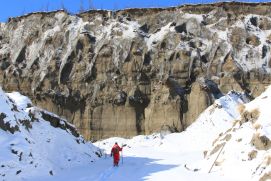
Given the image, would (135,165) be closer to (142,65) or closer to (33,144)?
(33,144)

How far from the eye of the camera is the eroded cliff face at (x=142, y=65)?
5262 centimetres

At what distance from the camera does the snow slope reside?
16719mm

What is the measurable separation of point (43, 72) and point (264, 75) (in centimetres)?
2428

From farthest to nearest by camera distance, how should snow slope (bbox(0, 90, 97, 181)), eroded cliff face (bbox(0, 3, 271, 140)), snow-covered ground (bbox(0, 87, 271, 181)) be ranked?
eroded cliff face (bbox(0, 3, 271, 140))
snow slope (bbox(0, 90, 97, 181))
snow-covered ground (bbox(0, 87, 271, 181))

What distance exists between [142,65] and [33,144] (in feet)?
122

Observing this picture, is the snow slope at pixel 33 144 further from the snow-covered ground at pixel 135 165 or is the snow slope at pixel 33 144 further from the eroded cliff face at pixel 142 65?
the eroded cliff face at pixel 142 65

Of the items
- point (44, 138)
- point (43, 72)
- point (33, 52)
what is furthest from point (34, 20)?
point (44, 138)

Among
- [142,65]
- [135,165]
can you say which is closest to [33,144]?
[135,165]

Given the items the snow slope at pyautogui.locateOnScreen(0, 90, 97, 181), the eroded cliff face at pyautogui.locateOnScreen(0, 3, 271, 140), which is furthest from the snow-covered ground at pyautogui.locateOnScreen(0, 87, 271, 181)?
the eroded cliff face at pyautogui.locateOnScreen(0, 3, 271, 140)

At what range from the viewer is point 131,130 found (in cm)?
5278

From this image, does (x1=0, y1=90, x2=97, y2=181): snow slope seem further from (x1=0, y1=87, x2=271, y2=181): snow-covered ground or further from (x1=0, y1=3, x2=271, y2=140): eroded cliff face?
(x1=0, y1=3, x2=271, y2=140): eroded cliff face

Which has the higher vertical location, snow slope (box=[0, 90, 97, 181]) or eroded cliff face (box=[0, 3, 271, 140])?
eroded cliff face (box=[0, 3, 271, 140])

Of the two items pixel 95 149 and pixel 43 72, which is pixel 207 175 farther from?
pixel 43 72

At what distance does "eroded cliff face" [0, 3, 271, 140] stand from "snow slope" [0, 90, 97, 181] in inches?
1100
